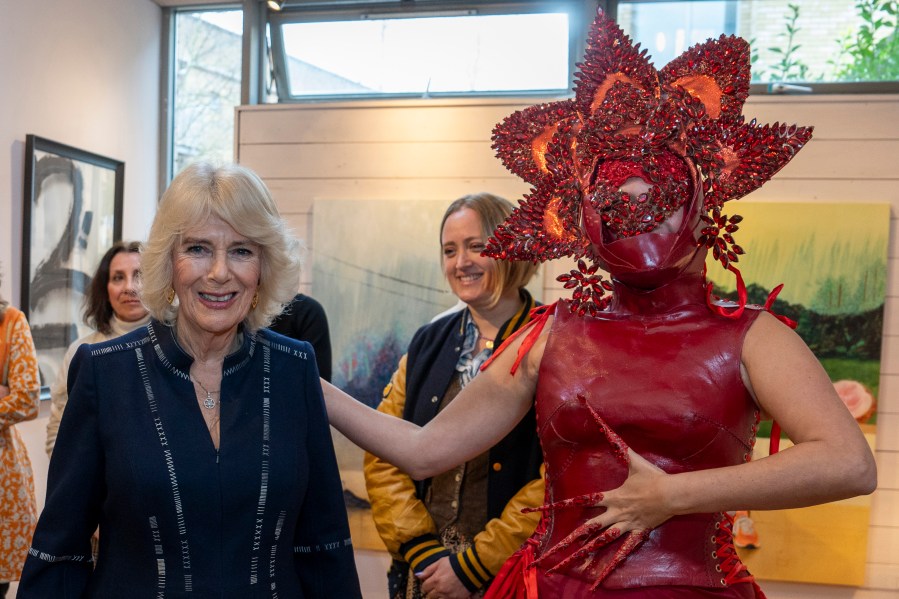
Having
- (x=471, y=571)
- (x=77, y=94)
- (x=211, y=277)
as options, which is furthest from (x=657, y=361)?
(x=77, y=94)

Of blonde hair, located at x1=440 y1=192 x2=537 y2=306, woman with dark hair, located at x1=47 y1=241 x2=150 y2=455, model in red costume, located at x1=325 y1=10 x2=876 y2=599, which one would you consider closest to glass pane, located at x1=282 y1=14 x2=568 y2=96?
woman with dark hair, located at x1=47 y1=241 x2=150 y2=455

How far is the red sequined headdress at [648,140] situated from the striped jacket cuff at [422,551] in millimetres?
870

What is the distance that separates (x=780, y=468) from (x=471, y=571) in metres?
0.96

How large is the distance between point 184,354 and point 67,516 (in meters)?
0.32

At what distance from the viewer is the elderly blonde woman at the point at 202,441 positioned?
1.46 meters

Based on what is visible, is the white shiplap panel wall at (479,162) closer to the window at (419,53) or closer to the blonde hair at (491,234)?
the window at (419,53)

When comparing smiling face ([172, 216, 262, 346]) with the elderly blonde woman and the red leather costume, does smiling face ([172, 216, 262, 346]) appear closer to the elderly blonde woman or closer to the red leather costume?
the elderly blonde woman

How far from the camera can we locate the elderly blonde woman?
1.46 metres

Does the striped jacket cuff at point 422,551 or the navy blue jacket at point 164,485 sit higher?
the navy blue jacket at point 164,485

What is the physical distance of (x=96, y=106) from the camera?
462cm

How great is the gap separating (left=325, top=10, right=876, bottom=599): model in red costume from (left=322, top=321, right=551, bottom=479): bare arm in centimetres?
6

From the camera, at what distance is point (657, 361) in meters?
1.46

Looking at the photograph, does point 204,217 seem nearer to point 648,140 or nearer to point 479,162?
point 648,140

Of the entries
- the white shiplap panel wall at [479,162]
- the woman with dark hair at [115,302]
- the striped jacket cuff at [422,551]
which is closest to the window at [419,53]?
the white shiplap panel wall at [479,162]
